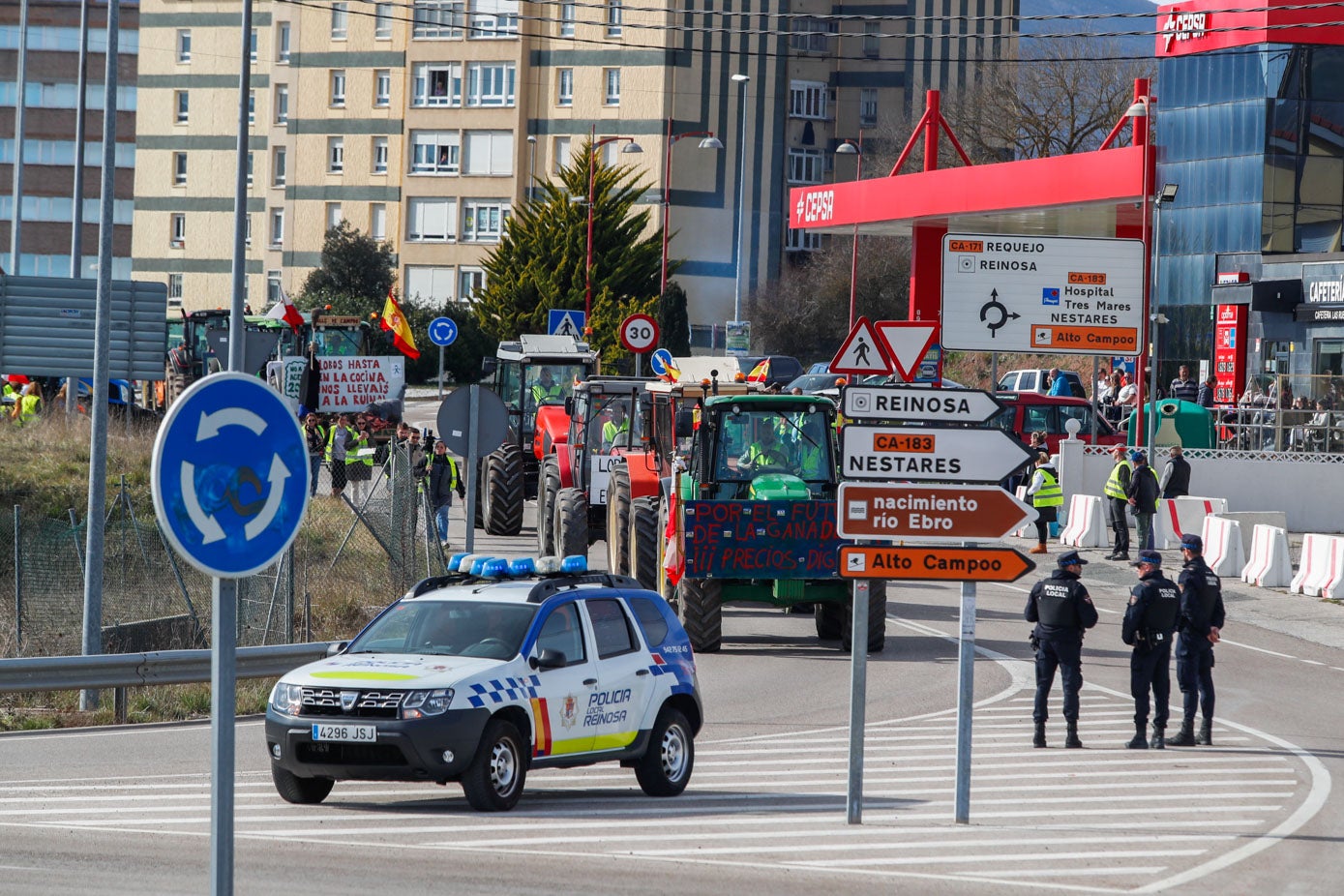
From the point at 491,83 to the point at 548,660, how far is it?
71232 millimetres

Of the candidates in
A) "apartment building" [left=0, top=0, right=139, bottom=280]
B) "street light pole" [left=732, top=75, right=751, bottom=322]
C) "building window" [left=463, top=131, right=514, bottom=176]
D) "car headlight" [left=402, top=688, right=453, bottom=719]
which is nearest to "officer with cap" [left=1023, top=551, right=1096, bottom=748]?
"car headlight" [left=402, top=688, right=453, bottom=719]

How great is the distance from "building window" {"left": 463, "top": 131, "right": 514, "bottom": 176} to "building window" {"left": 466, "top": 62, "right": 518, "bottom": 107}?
4.23 feet

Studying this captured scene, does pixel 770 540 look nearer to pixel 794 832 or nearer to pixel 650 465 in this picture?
pixel 650 465

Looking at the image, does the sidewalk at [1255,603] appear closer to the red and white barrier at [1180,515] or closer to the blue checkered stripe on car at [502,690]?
the red and white barrier at [1180,515]

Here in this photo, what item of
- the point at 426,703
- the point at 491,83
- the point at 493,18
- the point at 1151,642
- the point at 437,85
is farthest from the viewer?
the point at 493,18

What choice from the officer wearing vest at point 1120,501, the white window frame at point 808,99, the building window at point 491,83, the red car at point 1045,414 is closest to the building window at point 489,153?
the building window at point 491,83

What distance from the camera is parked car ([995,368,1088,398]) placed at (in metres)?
45.3

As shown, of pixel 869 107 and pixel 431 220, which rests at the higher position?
pixel 869 107

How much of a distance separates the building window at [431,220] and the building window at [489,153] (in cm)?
178

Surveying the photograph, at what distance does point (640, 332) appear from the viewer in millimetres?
33656

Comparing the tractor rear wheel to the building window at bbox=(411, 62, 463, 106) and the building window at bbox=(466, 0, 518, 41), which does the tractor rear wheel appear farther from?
the building window at bbox=(411, 62, 463, 106)

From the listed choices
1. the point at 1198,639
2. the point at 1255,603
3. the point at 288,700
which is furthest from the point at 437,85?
the point at 288,700

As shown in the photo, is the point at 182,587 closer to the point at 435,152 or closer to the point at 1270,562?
the point at 1270,562

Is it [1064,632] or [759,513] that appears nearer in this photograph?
[1064,632]
